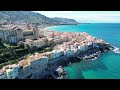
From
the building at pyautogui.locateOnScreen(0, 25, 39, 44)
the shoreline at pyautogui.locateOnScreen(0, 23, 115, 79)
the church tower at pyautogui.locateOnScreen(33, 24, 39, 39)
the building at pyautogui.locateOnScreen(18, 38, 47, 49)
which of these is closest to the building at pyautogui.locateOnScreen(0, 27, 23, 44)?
the building at pyautogui.locateOnScreen(0, 25, 39, 44)

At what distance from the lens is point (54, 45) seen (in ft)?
29.2

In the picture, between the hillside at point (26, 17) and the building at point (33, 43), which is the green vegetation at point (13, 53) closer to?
the building at point (33, 43)

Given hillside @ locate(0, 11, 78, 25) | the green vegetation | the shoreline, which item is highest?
hillside @ locate(0, 11, 78, 25)

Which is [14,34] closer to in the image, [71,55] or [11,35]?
[11,35]

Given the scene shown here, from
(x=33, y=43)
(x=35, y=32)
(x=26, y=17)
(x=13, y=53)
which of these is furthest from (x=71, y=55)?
(x=13, y=53)

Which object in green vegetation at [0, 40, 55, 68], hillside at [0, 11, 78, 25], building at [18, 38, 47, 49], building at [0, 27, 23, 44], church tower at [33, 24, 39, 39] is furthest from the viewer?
church tower at [33, 24, 39, 39]

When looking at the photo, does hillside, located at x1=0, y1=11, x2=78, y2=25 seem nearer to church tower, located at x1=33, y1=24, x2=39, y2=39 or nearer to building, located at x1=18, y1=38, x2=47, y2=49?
church tower, located at x1=33, y1=24, x2=39, y2=39
